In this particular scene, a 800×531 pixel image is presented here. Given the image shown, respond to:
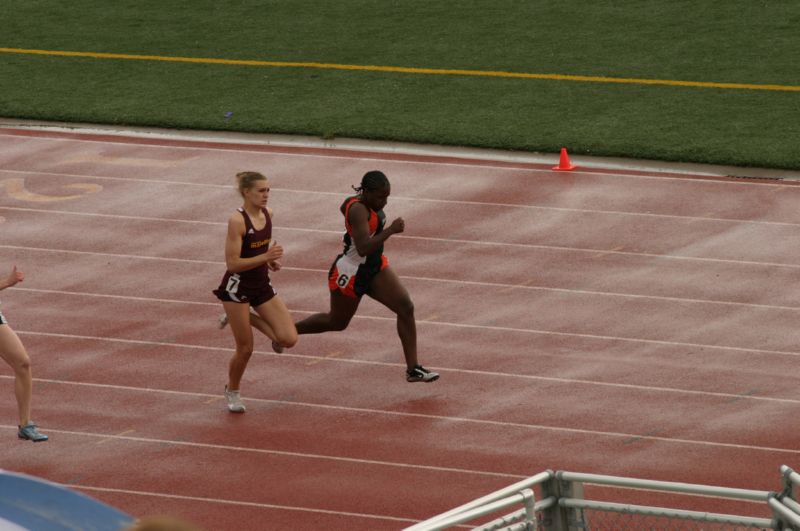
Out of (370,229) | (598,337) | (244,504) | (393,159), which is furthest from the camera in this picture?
(393,159)

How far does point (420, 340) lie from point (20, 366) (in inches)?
148

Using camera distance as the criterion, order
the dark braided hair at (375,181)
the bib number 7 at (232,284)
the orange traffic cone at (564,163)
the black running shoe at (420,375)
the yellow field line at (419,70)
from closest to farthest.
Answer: the bib number 7 at (232,284), the dark braided hair at (375,181), the black running shoe at (420,375), the orange traffic cone at (564,163), the yellow field line at (419,70)

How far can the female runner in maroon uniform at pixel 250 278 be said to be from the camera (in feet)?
39.1

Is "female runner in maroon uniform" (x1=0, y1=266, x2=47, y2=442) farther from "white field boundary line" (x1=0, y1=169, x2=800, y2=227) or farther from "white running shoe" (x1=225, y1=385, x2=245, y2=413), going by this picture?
"white field boundary line" (x1=0, y1=169, x2=800, y2=227)

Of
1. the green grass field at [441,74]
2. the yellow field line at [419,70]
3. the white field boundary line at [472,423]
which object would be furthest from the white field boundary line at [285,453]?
the yellow field line at [419,70]

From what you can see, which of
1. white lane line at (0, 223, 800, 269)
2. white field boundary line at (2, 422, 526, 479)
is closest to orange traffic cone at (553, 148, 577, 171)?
white lane line at (0, 223, 800, 269)

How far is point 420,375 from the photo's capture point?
1281cm

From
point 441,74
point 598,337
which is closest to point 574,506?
point 598,337

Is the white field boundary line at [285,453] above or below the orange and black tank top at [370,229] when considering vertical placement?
below

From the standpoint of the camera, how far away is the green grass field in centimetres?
2053

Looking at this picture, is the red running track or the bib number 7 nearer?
the red running track

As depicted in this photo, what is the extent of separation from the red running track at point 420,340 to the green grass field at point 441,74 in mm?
1302

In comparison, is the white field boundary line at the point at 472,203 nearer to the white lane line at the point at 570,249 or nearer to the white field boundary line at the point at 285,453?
the white lane line at the point at 570,249

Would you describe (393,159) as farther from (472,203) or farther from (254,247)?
(254,247)
